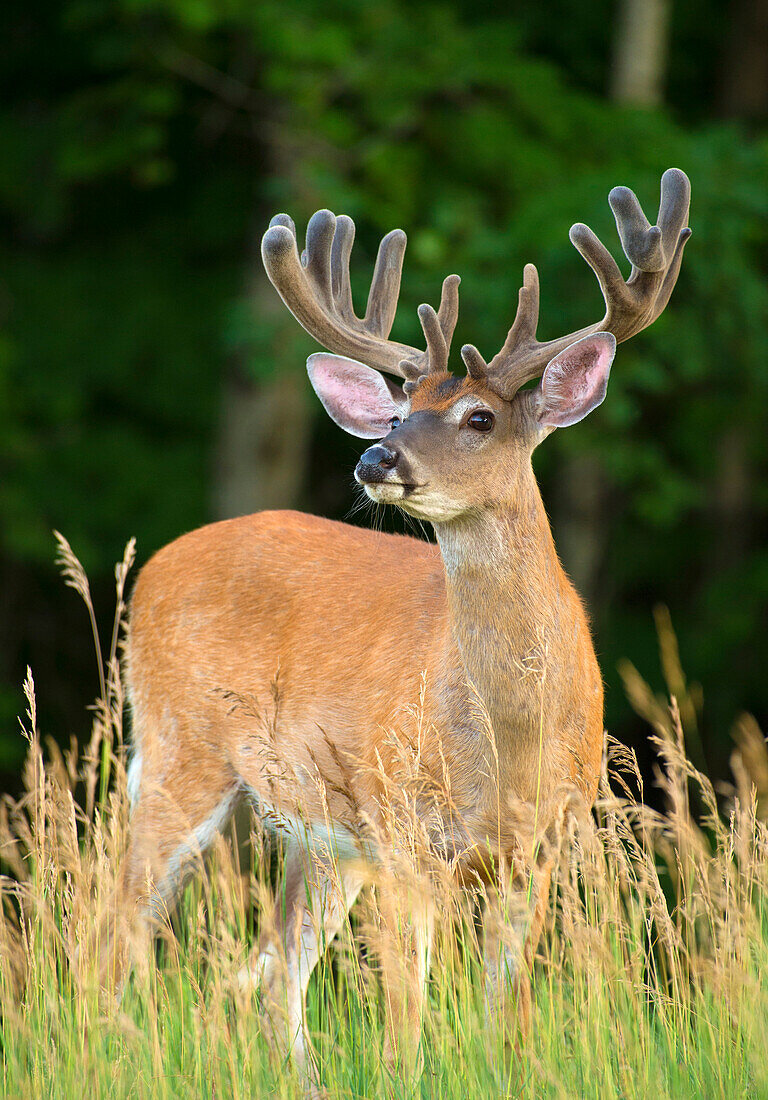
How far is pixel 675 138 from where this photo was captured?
32.4 ft

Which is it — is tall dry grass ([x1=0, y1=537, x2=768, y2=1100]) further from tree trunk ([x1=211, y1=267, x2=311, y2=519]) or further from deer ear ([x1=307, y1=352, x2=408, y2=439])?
tree trunk ([x1=211, y1=267, x2=311, y2=519])

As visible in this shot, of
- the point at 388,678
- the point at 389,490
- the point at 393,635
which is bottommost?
the point at 388,678

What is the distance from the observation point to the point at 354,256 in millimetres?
9953

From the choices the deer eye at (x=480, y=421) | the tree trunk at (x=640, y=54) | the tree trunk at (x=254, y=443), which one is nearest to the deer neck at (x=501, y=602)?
the deer eye at (x=480, y=421)

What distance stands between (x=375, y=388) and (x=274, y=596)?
848 millimetres

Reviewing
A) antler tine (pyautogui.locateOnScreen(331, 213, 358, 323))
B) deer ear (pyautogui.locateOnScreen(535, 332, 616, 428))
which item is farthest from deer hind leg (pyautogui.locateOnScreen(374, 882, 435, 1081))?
antler tine (pyautogui.locateOnScreen(331, 213, 358, 323))

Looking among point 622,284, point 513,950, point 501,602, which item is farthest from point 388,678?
point 513,950

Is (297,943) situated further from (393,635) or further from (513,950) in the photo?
(393,635)

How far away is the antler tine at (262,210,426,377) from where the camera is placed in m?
4.64

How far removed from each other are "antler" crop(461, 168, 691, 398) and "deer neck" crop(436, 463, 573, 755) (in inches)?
13.2

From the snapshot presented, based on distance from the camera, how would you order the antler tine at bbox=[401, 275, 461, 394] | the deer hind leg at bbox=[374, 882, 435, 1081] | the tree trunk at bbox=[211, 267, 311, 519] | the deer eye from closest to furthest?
the deer hind leg at bbox=[374, 882, 435, 1081], the deer eye, the antler tine at bbox=[401, 275, 461, 394], the tree trunk at bbox=[211, 267, 311, 519]

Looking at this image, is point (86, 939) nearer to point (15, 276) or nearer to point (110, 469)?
point (110, 469)

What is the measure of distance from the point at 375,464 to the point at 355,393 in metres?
0.85

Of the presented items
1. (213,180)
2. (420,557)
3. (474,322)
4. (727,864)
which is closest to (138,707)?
(420,557)
